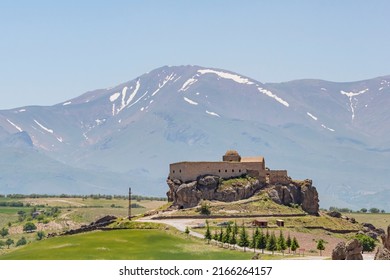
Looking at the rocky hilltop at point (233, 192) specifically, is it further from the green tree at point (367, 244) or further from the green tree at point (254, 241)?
the green tree at point (254, 241)

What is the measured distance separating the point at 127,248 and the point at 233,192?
4556cm

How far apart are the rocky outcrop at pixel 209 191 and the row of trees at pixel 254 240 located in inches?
1001

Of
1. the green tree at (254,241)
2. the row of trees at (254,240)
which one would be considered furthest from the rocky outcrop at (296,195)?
the green tree at (254,241)

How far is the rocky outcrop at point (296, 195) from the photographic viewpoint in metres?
185

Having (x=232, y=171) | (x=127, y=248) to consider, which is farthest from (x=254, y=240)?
(x=232, y=171)

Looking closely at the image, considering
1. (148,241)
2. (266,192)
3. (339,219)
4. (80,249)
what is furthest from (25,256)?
(339,219)

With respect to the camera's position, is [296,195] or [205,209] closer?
[205,209]

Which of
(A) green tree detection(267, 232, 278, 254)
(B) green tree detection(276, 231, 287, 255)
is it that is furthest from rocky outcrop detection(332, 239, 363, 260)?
(A) green tree detection(267, 232, 278, 254)

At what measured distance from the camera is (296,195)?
18788 cm

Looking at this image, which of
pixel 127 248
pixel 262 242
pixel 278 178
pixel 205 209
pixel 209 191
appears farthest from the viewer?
pixel 278 178

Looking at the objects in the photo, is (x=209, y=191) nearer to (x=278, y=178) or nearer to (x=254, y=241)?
(x=278, y=178)

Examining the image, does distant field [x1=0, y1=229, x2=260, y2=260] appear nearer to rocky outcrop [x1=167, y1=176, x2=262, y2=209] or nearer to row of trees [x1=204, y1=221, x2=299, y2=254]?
row of trees [x1=204, y1=221, x2=299, y2=254]

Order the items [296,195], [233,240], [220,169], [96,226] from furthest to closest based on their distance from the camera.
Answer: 1. [296,195]
2. [220,169]
3. [96,226]
4. [233,240]
